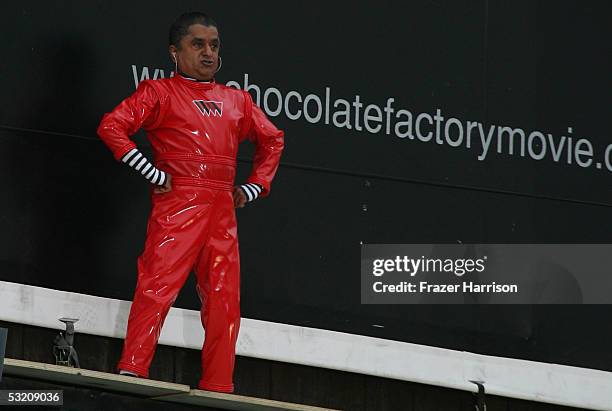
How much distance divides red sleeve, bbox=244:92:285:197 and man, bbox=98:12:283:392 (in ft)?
0.24

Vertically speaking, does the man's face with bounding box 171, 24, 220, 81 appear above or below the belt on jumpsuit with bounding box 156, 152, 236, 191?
above

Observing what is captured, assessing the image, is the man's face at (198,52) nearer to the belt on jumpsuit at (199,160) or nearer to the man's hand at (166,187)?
the belt on jumpsuit at (199,160)

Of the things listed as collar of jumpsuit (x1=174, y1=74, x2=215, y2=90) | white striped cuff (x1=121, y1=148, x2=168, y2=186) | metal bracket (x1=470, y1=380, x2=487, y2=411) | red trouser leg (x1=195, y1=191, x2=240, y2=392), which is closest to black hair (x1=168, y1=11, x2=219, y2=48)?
collar of jumpsuit (x1=174, y1=74, x2=215, y2=90)

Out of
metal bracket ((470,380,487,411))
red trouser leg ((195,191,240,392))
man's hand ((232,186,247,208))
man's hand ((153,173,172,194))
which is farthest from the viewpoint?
metal bracket ((470,380,487,411))

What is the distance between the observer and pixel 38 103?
20.5 ft

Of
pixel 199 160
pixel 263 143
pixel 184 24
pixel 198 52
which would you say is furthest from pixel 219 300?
pixel 184 24

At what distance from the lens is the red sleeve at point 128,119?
19.2 feet

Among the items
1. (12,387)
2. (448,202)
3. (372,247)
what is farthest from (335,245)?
(12,387)

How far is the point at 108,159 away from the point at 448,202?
170 centimetres

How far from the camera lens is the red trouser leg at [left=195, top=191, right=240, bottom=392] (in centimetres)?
605

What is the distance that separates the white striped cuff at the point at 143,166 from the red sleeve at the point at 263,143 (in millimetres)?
457

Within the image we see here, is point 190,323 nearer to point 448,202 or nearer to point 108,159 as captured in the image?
point 108,159

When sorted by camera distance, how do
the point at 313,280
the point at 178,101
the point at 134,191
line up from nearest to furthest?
the point at 178,101
the point at 134,191
the point at 313,280

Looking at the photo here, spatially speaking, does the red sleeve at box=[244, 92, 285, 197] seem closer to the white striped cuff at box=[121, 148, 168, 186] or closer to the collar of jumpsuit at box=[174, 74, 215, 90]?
the collar of jumpsuit at box=[174, 74, 215, 90]
